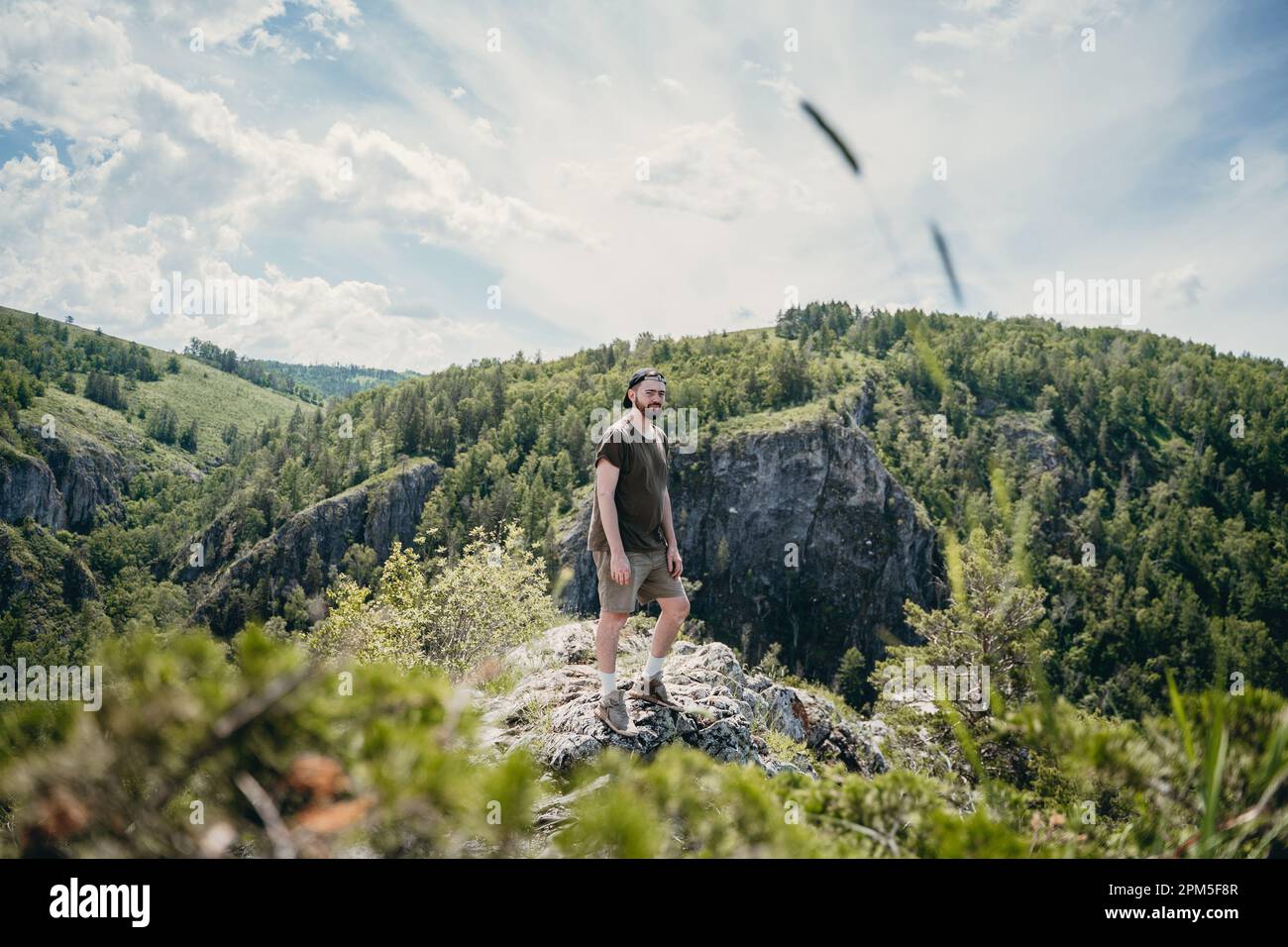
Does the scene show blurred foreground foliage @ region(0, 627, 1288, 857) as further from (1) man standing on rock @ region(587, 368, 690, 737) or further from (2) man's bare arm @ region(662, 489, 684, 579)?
(2) man's bare arm @ region(662, 489, 684, 579)

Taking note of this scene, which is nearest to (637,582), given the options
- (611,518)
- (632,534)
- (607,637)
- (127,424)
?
(632,534)

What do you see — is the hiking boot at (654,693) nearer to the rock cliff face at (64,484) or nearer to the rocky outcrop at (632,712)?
the rocky outcrop at (632,712)

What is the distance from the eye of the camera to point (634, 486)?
17.7 feet

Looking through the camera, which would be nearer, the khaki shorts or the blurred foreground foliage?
the blurred foreground foliage

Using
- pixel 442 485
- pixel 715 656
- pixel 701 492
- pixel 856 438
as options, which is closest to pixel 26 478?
pixel 442 485

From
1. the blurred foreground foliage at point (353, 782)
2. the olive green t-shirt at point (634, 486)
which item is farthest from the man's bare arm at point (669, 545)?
the blurred foreground foliage at point (353, 782)

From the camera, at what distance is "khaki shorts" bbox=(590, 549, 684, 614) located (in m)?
5.34

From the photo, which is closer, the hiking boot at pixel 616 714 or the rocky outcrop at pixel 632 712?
the hiking boot at pixel 616 714

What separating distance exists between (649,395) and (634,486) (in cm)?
74

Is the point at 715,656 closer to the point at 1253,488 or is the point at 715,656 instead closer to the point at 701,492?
the point at 701,492

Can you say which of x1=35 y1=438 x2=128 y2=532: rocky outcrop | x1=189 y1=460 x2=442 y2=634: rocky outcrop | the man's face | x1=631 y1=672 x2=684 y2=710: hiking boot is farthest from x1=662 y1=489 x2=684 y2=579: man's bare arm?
x1=35 y1=438 x2=128 y2=532: rocky outcrop

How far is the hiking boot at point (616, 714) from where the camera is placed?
5568 millimetres

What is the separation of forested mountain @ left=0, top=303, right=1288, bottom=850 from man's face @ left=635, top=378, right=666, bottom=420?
70519mm

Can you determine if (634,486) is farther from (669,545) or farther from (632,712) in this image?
(632,712)
